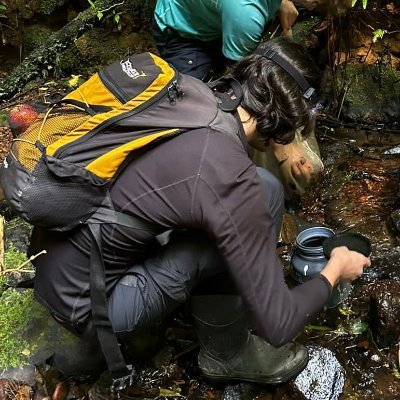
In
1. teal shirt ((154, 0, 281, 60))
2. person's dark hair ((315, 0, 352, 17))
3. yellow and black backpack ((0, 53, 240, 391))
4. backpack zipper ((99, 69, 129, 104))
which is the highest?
backpack zipper ((99, 69, 129, 104))

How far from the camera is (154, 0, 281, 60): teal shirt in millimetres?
3178

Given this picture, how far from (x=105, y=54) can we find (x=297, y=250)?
3982 mm

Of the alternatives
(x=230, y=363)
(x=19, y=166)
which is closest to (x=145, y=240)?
(x=19, y=166)

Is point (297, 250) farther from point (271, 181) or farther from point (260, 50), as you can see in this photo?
point (260, 50)

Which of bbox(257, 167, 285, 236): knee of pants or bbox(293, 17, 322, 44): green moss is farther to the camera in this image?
bbox(293, 17, 322, 44): green moss

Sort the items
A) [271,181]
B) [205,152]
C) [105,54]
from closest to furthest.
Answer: [205,152], [271,181], [105,54]

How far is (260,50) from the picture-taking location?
2.37 metres

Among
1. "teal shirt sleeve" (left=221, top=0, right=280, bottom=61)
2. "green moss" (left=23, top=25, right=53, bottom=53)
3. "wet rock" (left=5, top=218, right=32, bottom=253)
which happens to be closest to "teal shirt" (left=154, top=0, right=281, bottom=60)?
"teal shirt sleeve" (left=221, top=0, right=280, bottom=61)

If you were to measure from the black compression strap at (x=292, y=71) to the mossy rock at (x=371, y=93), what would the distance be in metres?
2.82

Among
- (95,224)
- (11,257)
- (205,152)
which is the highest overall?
(205,152)

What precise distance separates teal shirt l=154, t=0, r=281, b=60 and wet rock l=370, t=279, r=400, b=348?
167 cm

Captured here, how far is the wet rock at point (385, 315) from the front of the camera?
283 centimetres

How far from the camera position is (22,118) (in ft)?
8.06

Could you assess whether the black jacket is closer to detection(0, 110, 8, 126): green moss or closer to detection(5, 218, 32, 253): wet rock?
detection(5, 218, 32, 253): wet rock
